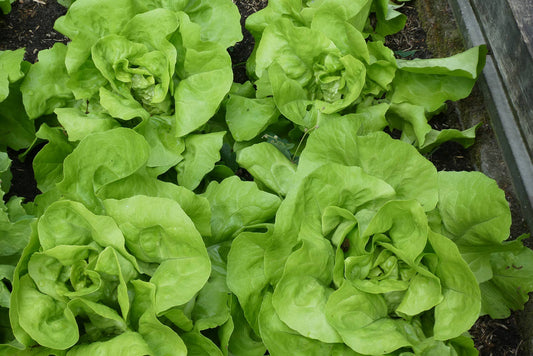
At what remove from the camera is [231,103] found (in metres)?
2.31

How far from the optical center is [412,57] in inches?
104

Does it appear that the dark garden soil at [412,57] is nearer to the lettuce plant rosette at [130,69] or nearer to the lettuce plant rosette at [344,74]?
the lettuce plant rosette at [344,74]

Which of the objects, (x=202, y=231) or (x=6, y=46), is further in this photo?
(x=6, y=46)

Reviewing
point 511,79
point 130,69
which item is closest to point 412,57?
point 511,79

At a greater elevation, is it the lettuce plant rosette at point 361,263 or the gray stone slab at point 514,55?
the gray stone slab at point 514,55

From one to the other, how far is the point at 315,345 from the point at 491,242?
65cm

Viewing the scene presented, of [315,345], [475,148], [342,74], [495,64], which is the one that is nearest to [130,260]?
[315,345]

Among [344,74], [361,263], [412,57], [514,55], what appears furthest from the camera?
[412,57]

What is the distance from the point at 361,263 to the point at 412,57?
4.36 feet

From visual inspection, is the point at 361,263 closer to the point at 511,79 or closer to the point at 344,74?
the point at 344,74

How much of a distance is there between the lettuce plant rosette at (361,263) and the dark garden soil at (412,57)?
15.2 inches

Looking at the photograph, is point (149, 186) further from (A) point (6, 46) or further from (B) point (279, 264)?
(A) point (6, 46)

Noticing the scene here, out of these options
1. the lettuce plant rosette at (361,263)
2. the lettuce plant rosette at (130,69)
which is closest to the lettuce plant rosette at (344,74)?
the lettuce plant rosette at (130,69)

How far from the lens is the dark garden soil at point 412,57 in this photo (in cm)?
204
